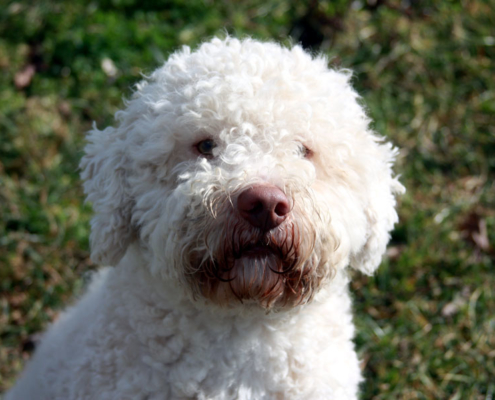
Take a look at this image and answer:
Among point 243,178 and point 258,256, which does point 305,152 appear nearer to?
point 243,178

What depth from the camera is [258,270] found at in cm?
213

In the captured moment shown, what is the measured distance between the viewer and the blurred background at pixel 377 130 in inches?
144

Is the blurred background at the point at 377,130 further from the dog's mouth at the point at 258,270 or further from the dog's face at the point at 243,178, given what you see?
the dog's mouth at the point at 258,270

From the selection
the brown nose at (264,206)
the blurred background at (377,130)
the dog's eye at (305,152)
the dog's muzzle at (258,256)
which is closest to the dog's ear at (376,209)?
the dog's eye at (305,152)

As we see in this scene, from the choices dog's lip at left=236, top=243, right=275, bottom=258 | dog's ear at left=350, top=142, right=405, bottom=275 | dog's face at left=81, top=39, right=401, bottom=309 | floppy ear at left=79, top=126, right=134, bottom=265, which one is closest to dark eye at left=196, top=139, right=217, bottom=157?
dog's face at left=81, top=39, right=401, bottom=309

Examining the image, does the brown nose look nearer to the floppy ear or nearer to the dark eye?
the dark eye

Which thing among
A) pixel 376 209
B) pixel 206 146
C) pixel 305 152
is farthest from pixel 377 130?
pixel 206 146

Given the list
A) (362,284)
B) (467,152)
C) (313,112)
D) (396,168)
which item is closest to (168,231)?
(313,112)

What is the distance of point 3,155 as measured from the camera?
14.3ft

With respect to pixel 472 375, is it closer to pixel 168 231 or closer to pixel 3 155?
pixel 168 231

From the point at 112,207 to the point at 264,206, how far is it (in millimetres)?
793

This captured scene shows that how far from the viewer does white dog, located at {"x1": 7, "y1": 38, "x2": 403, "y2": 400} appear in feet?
7.00

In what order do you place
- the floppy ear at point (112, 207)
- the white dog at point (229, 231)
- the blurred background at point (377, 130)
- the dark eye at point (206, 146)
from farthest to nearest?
the blurred background at point (377, 130)
the floppy ear at point (112, 207)
the dark eye at point (206, 146)
the white dog at point (229, 231)

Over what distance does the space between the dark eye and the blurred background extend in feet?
5.44
